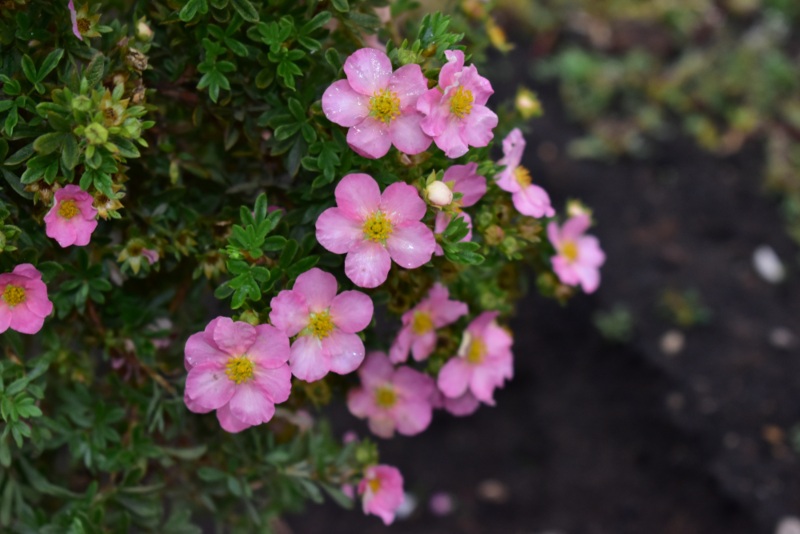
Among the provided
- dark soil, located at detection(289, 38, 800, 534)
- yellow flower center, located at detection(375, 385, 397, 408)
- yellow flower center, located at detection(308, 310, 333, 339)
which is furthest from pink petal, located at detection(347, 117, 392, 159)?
dark soil, located at detection(289, 38, 800, 534)

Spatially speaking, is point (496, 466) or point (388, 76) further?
point (496, 466)

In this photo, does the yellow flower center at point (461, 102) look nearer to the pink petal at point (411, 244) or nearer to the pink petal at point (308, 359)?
the pink petal at point (411, 244)

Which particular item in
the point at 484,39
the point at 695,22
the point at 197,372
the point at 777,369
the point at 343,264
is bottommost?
the point at 777,369

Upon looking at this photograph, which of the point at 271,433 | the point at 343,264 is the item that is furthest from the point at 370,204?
the point at 271,433

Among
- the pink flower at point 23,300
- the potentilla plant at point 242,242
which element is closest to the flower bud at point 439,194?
the potentilla plant at point 242,242

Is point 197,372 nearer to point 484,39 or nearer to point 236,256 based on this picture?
point 236,256
